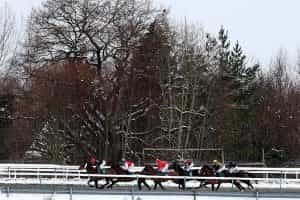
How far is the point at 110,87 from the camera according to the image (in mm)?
47594

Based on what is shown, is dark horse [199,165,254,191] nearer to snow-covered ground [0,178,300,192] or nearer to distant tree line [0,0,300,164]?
snow-covered ground [0,178,300,192]

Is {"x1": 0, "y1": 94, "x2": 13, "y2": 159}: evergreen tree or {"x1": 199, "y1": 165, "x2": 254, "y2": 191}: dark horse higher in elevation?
{"x1": 0, "y1": 94, "x2": 13, "y2": 159}: evergreen tree

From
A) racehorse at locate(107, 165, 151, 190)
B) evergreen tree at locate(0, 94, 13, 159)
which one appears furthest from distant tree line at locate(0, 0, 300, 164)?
racehorse at locate(107, 165, 151, 190)

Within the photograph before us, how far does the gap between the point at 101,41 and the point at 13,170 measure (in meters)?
14.5

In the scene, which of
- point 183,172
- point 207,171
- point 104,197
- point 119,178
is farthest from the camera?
point 207,171

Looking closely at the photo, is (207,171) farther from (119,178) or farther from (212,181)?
(119,178)

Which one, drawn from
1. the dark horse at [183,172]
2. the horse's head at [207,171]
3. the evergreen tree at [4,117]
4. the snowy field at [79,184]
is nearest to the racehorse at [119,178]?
the snowy field at [79,184]

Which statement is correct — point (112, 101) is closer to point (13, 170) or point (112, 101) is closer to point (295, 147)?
point (13, 170)

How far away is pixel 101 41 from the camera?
47406mm

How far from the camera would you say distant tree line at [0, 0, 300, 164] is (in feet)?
155

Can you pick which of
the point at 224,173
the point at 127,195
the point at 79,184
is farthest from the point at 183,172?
the point at 127,195

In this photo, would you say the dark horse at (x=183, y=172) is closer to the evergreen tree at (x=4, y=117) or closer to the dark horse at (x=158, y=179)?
the dark horse at (x=158, y=179)

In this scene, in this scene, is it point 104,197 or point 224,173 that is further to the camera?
point 224,173

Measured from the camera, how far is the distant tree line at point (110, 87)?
47125mm
